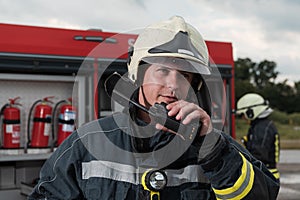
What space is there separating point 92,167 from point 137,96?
0.95ft

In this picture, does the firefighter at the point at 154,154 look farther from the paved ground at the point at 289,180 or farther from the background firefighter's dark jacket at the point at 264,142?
the paved ground at the point at 289,180

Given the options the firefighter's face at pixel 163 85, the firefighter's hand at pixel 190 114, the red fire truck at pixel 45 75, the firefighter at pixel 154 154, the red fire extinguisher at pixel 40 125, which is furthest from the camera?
the red fire extinguisher at pixel 40 125

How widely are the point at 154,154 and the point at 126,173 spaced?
114 millimetres

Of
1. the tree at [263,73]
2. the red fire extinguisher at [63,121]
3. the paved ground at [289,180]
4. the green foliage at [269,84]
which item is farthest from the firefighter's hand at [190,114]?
the tree at [263,73]

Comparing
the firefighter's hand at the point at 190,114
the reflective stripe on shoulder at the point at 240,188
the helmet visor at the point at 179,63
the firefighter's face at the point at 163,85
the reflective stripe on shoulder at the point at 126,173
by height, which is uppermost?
the helmet visor at the point at 179,63

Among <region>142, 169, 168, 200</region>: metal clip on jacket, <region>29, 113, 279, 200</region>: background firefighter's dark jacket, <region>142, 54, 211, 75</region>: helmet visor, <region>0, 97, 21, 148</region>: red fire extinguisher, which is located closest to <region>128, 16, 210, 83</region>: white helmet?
<region>142, 54, 211, 75</region>: helmet visor

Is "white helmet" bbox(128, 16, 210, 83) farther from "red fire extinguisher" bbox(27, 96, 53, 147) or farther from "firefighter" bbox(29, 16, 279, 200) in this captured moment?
"red fire extinguisher" bbox(27, 96, 53, 147)

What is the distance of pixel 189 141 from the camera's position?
5.04 ft

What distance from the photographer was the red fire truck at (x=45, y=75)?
4496mm

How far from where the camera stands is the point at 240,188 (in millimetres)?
1570

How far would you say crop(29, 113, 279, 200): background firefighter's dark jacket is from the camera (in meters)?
1.66

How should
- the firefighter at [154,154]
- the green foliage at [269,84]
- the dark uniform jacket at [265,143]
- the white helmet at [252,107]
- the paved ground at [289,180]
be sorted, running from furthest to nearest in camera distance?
the green foliage at [269,84], the paved ground at [289,180], the white helmet at [252,107], the dark uniform jacket at [265,143], the firefighter at [154,154]

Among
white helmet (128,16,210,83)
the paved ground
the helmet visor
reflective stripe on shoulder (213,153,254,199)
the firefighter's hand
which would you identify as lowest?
the paved ground

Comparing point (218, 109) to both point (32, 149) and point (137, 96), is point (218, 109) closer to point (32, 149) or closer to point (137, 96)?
point (32, 149)
